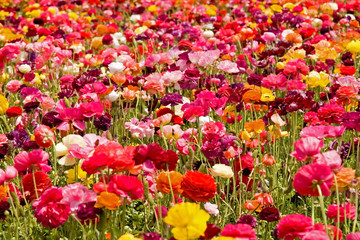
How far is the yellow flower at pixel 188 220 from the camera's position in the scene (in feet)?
3.75

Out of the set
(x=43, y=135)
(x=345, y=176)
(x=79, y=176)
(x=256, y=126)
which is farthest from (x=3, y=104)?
(x=345, y=176)

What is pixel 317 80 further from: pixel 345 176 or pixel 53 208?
pixel 53 208

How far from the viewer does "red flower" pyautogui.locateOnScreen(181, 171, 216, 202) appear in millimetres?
1506

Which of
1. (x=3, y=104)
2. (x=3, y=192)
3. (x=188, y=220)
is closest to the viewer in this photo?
(x=188, y=220)

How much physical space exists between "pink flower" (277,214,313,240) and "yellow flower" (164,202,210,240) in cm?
24

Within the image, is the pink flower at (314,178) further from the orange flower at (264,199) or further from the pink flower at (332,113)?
the pink flower at (332,113)

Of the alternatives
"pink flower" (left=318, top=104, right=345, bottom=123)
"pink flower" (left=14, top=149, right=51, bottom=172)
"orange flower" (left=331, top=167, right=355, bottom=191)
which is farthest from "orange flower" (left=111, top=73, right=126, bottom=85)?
"orange flower" (left=331, top=167, right=355, bottom=191)

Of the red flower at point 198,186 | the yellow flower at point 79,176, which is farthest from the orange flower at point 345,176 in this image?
the yellow flower at point 79,176

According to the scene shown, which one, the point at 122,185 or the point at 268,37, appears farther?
the point at 268,37

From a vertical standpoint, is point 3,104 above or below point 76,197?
below

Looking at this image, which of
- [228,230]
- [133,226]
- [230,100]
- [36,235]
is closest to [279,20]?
[230,100]

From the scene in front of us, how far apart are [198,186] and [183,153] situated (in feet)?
2.01

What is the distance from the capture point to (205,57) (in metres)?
3.08

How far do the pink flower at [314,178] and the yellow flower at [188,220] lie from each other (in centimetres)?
31
